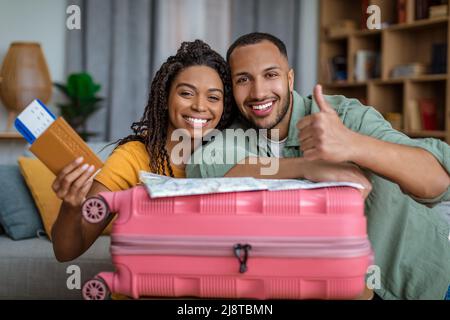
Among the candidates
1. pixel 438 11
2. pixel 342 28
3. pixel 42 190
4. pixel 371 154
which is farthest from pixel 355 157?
pixel 342 28

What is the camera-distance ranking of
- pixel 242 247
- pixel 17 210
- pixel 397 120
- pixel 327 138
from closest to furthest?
1. pixel 242 247
2. pixel 327 138
3. pixel 17 210
4. pixel 397 120

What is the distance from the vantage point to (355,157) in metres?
0.88

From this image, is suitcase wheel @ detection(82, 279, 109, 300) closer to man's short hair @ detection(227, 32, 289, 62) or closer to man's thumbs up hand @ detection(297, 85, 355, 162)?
man's thumbs up hand @ detection(297, 85, 355, 162)

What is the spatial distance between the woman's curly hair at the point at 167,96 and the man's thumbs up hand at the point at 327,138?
47 cm

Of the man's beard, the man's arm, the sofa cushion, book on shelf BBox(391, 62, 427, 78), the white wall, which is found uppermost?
the white wall

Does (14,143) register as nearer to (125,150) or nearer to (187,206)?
(125,150)

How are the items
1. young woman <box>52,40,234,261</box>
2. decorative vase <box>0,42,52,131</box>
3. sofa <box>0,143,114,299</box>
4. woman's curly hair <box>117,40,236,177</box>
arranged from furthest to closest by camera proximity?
decorative vase <box>0,42,52,131</box>
sofa <box>0,143,114,299</box>
woman's curly hair <box>117,40,236,177</box>
young woman <box>52,40,234,261</box>

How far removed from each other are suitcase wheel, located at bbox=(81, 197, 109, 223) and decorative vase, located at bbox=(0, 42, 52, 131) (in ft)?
9.29

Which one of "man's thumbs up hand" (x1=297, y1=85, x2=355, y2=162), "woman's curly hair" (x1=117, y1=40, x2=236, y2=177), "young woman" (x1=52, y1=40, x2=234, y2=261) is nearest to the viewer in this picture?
"man's thumbs up hand" (x1=297, y1=85, x2=355, y2=162)

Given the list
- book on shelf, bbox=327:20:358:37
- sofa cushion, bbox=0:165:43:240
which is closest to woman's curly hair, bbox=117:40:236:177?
sofa cushion, bbox=0:165:43:240

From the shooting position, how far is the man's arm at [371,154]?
865 millimetres

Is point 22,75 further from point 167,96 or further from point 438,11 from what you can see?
point 438,11

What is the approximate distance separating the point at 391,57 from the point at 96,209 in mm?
3662

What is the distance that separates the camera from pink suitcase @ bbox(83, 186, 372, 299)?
0.71 meters
